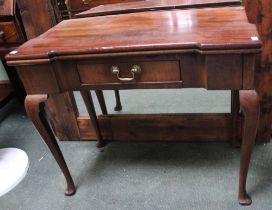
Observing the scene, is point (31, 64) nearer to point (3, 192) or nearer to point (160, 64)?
point (160, 64)

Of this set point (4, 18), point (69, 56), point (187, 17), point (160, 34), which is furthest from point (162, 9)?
point (4, 18)

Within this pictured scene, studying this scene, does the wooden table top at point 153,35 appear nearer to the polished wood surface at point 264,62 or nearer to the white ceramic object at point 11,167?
the polished wood surface at point 264,62

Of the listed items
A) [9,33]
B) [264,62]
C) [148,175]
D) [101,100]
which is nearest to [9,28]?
[9,33]

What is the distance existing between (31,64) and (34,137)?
3.23 ft

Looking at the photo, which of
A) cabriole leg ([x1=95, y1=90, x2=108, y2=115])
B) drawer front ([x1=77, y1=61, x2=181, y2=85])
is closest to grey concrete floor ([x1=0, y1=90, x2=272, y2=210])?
cabriole leg ([x1=95, y1=90, x2=108, y2=115])

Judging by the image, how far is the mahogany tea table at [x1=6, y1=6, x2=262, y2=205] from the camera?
89 centimetres

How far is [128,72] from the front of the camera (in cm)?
99

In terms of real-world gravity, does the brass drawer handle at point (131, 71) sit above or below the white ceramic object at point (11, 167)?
above

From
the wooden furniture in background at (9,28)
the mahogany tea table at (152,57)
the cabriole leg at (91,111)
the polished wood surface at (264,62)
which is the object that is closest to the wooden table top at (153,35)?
the mahogany tea table at (152,57)

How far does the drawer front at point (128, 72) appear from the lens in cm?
96

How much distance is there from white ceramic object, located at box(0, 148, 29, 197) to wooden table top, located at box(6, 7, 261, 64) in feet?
2.59

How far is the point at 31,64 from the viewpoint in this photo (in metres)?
1.02

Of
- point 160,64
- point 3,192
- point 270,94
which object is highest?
point 160,64

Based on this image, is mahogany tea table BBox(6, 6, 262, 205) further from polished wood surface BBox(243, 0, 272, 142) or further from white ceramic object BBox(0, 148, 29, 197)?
white ceramic object BBox(0, 148, 29, 197)
